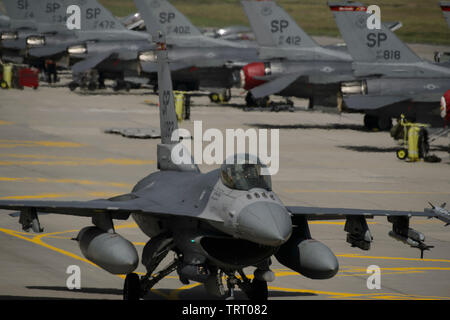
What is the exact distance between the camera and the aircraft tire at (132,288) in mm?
18047

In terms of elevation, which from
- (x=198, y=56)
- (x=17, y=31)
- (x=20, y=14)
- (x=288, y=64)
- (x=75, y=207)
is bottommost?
(x=75, y=207)

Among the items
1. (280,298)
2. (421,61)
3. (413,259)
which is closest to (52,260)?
(280,298)

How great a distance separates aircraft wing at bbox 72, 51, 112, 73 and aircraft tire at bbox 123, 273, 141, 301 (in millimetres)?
49828

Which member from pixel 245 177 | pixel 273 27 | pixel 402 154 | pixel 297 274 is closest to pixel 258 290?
pixel 245 177

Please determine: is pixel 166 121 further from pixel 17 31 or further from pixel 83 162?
pixel 17 31

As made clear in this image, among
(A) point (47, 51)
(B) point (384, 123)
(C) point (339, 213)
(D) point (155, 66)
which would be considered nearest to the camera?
(C) point (339, 213)

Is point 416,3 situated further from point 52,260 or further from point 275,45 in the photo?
point 52,260

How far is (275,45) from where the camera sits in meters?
55.7

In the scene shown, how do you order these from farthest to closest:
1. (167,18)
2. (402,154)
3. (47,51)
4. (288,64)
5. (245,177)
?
1. (47,51)
2. (167,18)
3. (288,64)
4. (402,154)
5. (245,177)

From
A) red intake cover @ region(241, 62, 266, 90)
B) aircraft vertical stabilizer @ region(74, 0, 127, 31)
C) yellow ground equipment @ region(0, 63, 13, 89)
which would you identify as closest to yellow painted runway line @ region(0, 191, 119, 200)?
red intake cover @ region(241, 62, 266, 90)

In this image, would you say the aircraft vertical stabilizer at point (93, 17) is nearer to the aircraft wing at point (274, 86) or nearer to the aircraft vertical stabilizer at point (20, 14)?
the aircraft vertical stabilizer at point (20, 14)

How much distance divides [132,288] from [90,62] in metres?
50.9

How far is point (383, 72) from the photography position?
4656cm

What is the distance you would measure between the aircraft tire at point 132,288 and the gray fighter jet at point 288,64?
116 ft
